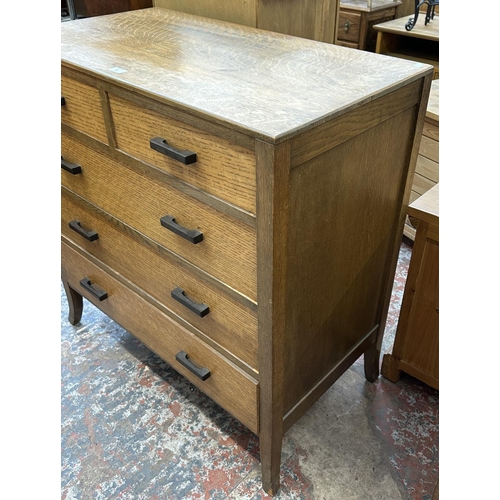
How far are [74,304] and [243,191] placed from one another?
1.10m

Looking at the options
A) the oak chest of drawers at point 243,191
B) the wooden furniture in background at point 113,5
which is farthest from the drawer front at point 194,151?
the wooden furniture in background at point 113,5

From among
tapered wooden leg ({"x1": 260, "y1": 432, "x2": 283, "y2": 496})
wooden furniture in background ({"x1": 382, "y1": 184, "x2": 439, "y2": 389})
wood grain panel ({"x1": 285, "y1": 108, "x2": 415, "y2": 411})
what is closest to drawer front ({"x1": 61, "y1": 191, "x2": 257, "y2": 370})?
wood grain panel ({"x1": 285, "y1": 108, "x2": 415, "y2": 411})

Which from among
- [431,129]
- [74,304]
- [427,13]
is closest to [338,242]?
[431,129]

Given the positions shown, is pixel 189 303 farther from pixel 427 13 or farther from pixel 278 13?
pixel 427 13

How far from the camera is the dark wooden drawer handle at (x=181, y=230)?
0.96m

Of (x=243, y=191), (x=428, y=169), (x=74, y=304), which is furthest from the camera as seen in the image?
(x=428, y=169)

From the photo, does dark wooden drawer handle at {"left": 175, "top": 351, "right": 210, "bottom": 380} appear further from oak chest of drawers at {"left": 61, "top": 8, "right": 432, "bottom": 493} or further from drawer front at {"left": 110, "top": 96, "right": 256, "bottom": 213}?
drawer front at {"left": 110, "top": 96, "right": 256, "bottom": 213}

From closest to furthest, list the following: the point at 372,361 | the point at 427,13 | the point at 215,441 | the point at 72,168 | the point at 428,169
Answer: the point at 72,168
the point at 215,441
the point at 372,361
the point at 428,169
the point at 427,13

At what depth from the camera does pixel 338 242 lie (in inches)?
40.1

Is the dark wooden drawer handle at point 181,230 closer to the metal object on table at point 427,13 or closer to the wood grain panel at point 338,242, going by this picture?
the wood grain panel at point 338,242

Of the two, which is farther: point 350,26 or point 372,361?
point 350,26

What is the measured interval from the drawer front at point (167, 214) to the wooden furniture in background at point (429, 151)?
1.01 m

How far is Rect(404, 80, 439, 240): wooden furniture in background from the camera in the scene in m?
1.70

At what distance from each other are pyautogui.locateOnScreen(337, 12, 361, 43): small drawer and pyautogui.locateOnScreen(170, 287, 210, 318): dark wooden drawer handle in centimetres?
225
